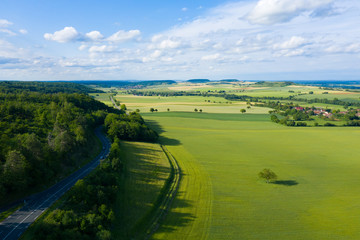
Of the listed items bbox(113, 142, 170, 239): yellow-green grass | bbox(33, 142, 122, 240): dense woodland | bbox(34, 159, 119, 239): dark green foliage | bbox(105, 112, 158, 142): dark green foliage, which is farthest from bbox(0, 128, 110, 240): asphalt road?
bbox(105, 112, 158, 142): dark green foliage

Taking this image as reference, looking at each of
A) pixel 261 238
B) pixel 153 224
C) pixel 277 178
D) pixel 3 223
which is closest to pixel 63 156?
pixel 3 223

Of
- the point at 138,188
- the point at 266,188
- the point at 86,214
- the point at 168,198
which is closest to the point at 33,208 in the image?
the point at 86,214

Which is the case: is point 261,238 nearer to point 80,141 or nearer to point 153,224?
point 153,224

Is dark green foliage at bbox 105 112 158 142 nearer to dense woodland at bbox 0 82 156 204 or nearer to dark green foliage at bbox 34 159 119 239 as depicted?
dense woodland at bbox 0 82 156 204

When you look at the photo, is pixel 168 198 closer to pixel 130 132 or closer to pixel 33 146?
pixel 33 146

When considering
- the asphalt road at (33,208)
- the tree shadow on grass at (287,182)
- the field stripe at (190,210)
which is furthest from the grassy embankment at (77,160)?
the tree shadow on grass at (287,182)

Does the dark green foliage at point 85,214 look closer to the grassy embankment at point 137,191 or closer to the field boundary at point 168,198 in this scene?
the grassy embankment at point 137,191
